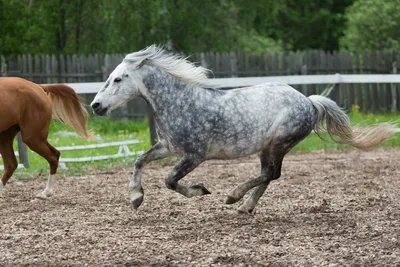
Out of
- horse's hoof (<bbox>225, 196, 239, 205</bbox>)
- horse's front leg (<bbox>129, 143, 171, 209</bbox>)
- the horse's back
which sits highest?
the horse's back

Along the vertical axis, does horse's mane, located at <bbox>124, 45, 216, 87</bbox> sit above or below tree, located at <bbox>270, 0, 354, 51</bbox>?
above

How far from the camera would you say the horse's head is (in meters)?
7.53

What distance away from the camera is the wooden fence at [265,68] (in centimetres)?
1817

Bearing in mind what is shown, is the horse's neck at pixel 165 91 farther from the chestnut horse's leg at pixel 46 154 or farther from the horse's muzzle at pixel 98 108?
the chestnut horse's leg at pixel 46 154

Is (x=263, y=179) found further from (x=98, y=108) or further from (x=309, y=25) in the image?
(x=309, y=25)

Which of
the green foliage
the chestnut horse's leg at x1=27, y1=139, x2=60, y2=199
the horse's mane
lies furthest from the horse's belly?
the green foliage

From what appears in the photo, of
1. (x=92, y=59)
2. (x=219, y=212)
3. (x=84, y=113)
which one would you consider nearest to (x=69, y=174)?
(x=84, y=113)

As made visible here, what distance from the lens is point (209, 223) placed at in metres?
7.44

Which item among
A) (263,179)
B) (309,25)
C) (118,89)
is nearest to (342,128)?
(263,179)

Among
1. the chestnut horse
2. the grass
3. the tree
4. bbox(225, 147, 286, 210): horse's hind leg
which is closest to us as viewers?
bbox(225, 147, 286, 210): horse's hind leg

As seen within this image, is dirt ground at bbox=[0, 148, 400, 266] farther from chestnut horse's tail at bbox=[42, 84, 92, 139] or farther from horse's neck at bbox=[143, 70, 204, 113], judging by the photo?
horse's neck at bbox=[143, 70, 204, 113]

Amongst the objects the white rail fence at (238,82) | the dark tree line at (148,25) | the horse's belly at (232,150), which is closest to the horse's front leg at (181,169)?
the horse's belly at (232,150)

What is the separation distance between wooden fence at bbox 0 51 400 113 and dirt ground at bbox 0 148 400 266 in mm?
7109

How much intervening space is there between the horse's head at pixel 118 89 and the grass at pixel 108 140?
2.50 metres
